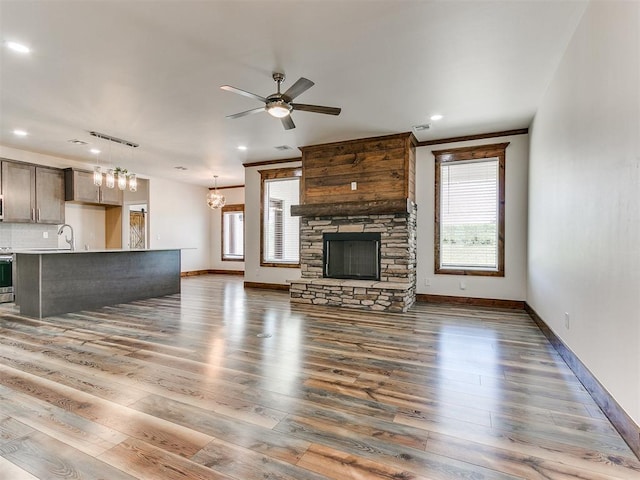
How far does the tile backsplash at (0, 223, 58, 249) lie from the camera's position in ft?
21.3

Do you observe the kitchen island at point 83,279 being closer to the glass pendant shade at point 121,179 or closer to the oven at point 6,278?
the oven at point 6,278

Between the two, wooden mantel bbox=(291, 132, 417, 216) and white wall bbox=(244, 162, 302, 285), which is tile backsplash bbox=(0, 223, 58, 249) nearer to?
white wall bbox=(244, 162, 302, 285)

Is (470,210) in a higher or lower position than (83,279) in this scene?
higher

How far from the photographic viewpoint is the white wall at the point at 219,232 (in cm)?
1085

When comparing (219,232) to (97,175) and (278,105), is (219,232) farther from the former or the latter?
(278,105)

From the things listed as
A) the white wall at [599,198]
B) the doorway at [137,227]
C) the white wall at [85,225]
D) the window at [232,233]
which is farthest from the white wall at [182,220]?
the white wall at [599,198]

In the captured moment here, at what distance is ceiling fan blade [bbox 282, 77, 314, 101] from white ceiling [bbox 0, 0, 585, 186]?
0.29m

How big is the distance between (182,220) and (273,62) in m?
7.83

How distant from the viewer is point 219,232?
36.6 feet

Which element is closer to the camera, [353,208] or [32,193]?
[353,208]

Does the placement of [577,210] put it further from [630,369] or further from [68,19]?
[68,19]

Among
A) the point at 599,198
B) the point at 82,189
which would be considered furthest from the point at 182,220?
the point at 599,198

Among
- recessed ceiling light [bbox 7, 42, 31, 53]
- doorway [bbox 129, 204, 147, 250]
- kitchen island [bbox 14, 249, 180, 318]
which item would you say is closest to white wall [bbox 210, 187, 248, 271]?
doorway [bbox 129, 204, 147, 250]

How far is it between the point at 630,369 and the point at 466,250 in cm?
401
